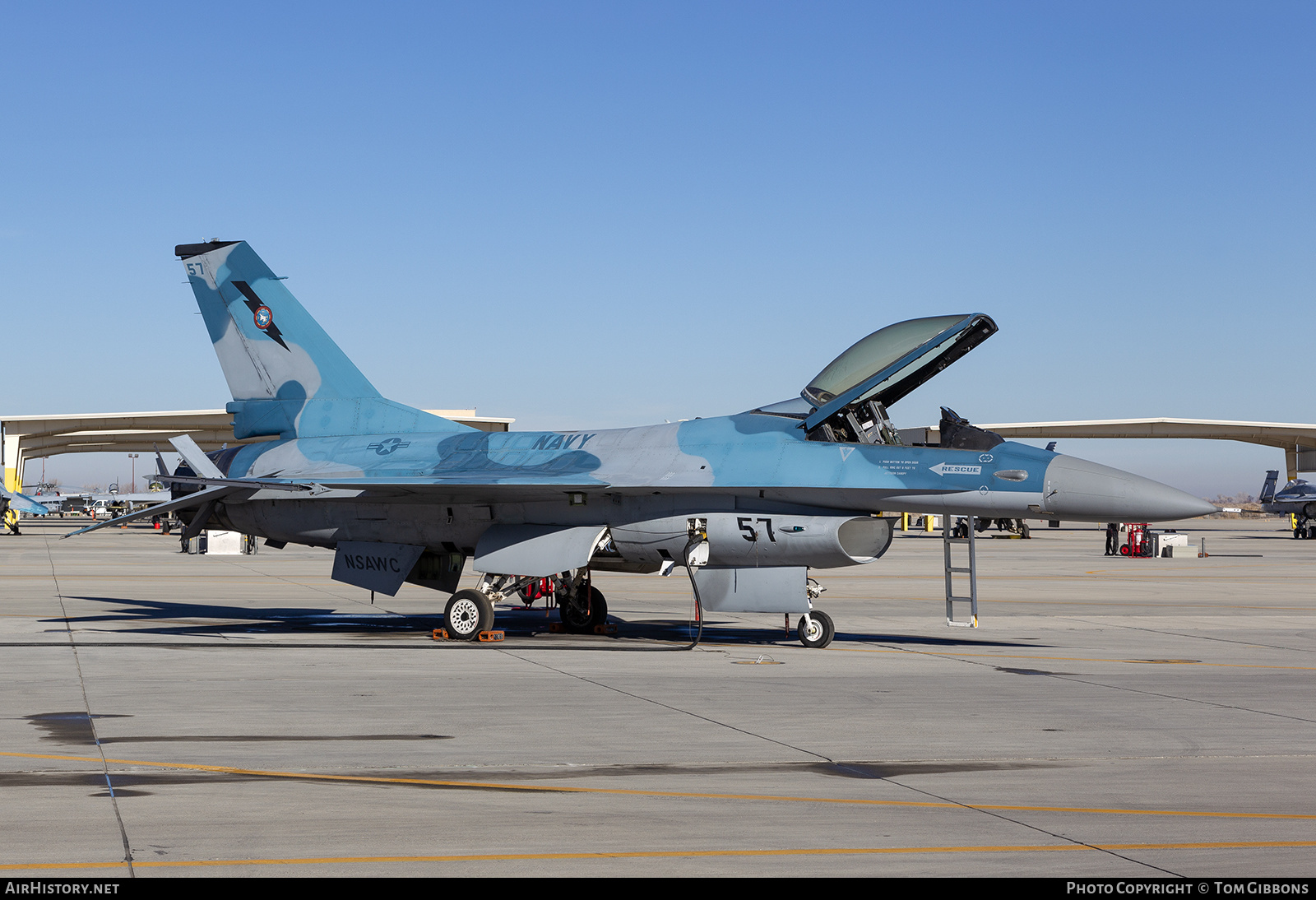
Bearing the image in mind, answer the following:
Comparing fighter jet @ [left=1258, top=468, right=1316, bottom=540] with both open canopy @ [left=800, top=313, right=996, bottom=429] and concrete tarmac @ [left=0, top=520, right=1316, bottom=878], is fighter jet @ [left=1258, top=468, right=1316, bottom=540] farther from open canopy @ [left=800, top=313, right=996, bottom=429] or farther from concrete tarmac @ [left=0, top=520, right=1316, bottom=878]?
open canopy @ [left=800, top=313, right=996, bottom=429]

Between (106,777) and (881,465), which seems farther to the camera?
(881,465)

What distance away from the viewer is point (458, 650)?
15.0m

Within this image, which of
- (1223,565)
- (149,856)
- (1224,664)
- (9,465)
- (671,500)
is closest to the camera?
(149,856)

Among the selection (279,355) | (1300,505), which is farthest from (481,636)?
(1300,505)

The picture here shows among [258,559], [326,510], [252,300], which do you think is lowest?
[258,559]

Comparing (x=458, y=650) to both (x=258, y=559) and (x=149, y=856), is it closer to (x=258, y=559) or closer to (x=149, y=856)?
(x=149, y=856)

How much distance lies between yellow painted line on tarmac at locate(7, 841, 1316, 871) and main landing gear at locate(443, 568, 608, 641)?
10.3 m

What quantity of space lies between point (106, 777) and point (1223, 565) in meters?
39.1

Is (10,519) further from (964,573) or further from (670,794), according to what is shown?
(670,794)

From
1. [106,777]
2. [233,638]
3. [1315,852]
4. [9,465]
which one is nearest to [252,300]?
[233,638]

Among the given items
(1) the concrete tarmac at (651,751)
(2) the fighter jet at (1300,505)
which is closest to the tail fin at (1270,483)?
(2) the fighter jet at (1300,505)

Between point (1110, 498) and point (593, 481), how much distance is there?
611 centimetres

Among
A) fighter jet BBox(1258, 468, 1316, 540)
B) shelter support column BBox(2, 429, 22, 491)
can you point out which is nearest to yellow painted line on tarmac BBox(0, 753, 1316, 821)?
fighter jet BBox(1258, 468, 1316, 540)

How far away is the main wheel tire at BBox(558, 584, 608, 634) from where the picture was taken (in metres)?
17.8
